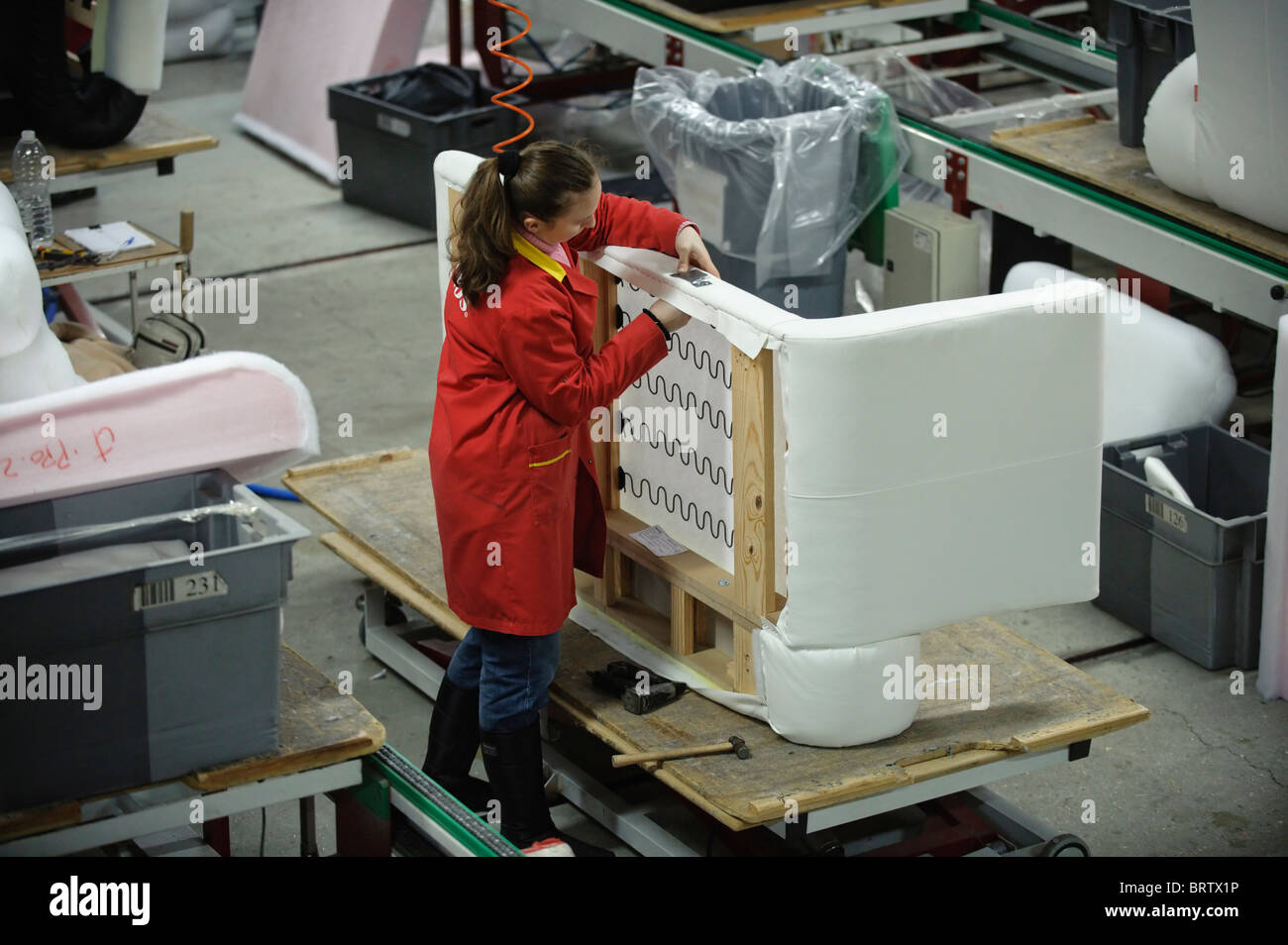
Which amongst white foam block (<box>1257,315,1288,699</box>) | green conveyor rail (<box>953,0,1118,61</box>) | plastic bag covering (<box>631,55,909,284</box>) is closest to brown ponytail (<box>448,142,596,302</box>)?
white foam block (<box>1257,315,1288,699</box>)

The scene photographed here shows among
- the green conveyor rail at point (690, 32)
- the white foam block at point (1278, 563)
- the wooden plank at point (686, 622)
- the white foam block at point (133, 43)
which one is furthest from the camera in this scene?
the green conveyor rail at point (690, 32)

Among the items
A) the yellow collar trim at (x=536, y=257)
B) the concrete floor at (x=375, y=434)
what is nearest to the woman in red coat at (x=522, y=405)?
the yellow collar trim at (x=536, y=257)

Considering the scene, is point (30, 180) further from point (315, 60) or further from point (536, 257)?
point (315, 60)

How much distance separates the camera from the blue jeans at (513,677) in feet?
11.1

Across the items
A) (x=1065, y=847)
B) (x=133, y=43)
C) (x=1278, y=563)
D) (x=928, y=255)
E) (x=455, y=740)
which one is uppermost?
(x=133, y=43)

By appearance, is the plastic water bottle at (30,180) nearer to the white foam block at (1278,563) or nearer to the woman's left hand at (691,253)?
the woman's left hand at (691,253)

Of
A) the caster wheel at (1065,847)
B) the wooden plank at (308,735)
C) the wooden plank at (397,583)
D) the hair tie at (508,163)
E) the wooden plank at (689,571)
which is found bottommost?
the caster wheel at (1065,847)

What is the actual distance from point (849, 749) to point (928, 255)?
257 centimetres

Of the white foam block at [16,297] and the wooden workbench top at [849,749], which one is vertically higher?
the white foam block at [16,297]

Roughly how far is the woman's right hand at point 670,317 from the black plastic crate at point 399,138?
411 centimetres

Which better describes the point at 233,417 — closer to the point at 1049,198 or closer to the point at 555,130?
the point at 1049,198

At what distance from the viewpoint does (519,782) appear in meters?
3.44

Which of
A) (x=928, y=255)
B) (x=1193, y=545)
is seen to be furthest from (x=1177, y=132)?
(x=1193, y=545)

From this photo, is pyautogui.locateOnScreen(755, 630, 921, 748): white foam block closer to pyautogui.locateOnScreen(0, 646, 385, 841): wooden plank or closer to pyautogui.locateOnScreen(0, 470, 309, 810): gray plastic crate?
pyautogui.locateOnScreen(0, 646, 385, 841): wooden plank
